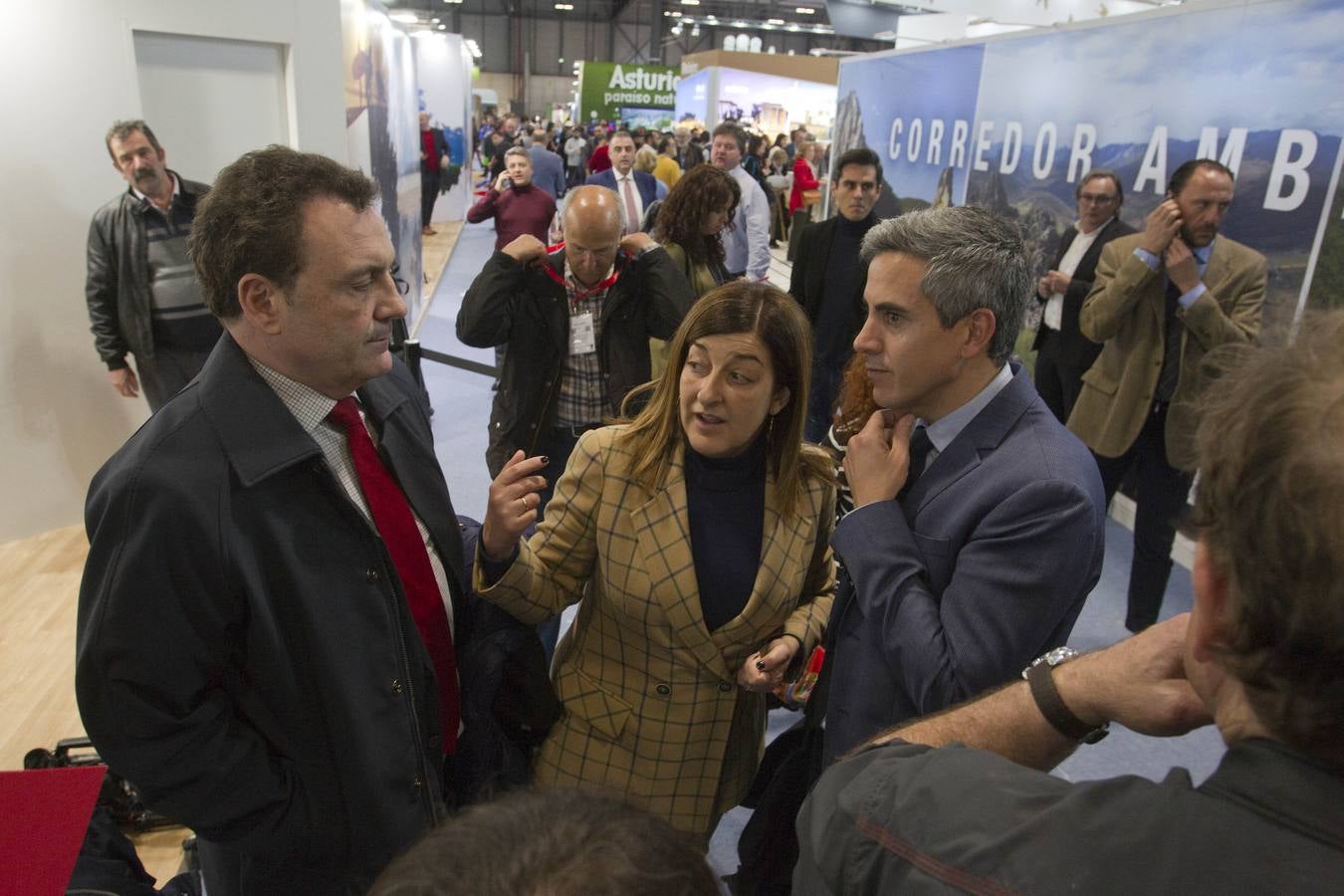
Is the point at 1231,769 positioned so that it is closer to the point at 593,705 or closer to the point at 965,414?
the point at 965,414

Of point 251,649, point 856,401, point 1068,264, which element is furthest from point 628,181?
point 251,649

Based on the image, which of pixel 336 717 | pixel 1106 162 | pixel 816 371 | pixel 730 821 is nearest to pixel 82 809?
pixel 336 717

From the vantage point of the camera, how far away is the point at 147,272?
3.77 metres

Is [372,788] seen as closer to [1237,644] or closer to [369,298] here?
[369,298]

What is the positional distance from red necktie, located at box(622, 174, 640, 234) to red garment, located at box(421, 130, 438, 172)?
18.4 ft

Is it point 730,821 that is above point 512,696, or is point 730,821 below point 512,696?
below

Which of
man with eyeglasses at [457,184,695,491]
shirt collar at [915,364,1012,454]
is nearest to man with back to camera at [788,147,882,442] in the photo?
man with eyeglasses at [457,184,695,491]

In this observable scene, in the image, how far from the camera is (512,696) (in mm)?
1832

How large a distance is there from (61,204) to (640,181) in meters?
4.87

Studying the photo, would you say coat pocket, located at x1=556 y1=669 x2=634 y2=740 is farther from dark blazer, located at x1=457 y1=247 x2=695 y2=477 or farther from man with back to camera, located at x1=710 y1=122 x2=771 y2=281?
man with back to camera, located at x1=710 y1=122 x2=771 y2=281

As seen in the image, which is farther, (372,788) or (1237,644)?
(372,788)

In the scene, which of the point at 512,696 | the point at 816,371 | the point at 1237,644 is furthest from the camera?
the point at 816,371

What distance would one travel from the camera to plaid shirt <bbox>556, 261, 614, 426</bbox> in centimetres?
321

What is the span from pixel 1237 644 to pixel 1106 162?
4.79m
